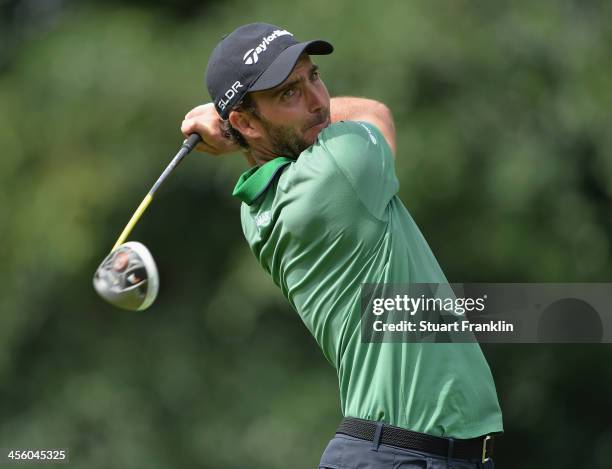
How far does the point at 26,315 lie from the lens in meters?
10.1

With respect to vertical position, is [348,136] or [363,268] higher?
[348,136]

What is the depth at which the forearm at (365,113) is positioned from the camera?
163 inches

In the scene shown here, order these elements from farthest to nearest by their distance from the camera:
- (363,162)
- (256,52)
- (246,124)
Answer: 1. (246,124)
2. (256,52)
3. (363,162)

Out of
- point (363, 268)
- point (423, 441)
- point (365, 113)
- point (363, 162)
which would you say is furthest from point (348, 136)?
point (423, 441)

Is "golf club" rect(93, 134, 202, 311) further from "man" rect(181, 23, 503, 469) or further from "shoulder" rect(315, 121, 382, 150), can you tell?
"shoulder" rect(315, 121, 382, 150)

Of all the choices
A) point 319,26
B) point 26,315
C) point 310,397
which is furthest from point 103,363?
point 319,26

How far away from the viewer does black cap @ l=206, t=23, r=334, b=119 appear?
12.4 ft

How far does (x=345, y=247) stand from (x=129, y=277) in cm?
68

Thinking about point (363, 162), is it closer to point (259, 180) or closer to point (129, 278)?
point (259, 180)

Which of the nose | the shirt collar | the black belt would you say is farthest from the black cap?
the black belt

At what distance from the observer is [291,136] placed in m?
3.87

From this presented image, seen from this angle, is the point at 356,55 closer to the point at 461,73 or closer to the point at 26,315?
the point at 461,73

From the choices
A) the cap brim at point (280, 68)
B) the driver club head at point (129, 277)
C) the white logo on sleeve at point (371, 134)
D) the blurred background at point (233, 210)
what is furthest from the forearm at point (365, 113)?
the blurred background at point (233, 210)

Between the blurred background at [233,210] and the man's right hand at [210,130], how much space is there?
13.1ft
